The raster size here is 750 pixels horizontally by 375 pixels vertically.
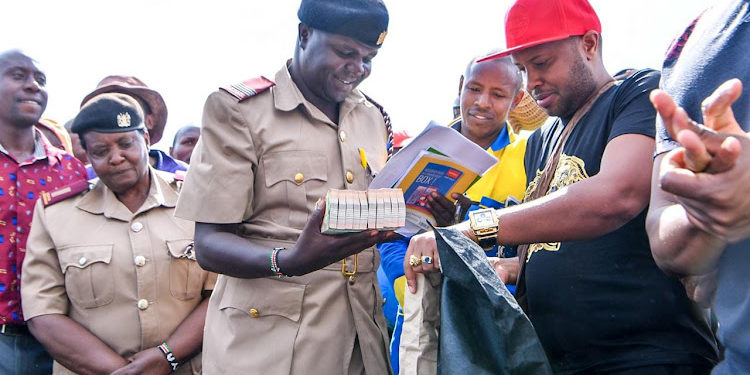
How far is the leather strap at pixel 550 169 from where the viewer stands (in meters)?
2.50

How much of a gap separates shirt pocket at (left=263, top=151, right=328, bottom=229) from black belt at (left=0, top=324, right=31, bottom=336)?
199cm

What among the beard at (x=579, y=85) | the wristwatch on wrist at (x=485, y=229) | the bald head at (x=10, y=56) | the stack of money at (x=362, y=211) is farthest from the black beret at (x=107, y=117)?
the beard at (x=579, y=85)

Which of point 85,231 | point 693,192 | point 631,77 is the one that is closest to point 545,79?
point 631,77

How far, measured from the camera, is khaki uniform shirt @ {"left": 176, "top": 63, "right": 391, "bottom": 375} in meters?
2.43

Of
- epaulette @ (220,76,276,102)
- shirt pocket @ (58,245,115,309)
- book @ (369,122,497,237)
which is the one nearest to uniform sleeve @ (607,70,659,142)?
book @ (369,122,497,237)

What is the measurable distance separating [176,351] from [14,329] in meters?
1.00

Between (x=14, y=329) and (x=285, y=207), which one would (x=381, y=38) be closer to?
(x=285, y=207)

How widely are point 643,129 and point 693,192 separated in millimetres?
1011

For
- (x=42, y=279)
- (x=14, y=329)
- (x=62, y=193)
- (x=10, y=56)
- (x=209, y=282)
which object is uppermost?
(x=10, y=56)

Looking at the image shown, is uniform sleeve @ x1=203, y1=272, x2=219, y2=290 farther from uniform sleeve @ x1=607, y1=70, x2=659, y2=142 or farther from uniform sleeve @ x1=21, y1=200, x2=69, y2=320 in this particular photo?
uniform sleeve @ x1=607, y1=70, x2=659, y2=142

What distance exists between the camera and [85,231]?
345cm

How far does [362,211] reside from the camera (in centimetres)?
209

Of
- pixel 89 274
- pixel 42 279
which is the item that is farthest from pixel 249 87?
pixel 42 279

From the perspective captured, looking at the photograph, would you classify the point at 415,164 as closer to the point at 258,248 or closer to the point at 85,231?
the point at 258,248
